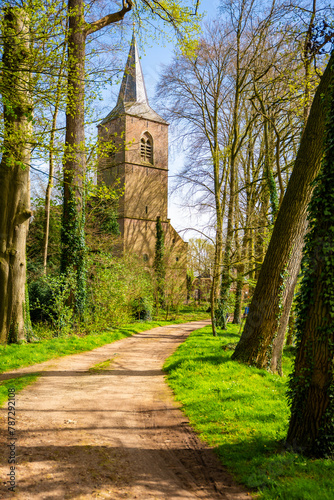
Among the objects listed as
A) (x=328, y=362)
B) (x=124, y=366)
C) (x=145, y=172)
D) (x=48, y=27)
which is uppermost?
(x=145, y=172)

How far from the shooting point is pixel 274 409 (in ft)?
18.3

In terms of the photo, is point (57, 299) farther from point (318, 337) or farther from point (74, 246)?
point (318, 337)

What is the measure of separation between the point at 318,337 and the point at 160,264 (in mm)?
25290

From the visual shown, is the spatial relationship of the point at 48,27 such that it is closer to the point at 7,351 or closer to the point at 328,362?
the point at 7,351

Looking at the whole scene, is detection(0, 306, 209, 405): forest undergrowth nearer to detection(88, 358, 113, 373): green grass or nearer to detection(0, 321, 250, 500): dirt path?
detection(0, 321, 250, 500): dirt path

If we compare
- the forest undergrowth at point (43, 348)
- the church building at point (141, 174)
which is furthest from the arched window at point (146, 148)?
the forest undergrowth at point (43, 348)

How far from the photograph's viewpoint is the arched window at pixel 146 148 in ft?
118

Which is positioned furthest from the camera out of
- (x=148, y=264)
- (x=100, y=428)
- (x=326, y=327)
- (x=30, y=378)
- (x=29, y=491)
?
(x=148, y=264)

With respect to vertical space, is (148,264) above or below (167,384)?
above

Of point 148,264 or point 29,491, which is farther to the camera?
point 148,264

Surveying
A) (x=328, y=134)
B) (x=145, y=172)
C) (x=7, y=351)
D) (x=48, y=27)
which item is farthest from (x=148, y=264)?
(x=328, y=134)

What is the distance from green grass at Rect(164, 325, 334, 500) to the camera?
11.5 ft

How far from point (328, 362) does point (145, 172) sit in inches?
1289

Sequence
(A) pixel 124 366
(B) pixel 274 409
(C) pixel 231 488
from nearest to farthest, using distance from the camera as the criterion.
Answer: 1. (C) pixel 231 488
2. (B) pixel 274 409
3. (A) pixel 124 366
